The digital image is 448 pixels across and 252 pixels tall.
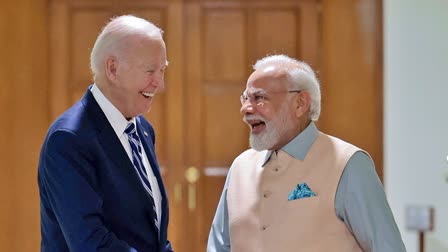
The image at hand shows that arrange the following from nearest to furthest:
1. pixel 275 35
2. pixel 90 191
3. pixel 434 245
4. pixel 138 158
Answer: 1. pixel 90 191
2. pixel 138 158
3. pixel 434 245
4. pixel 275 35

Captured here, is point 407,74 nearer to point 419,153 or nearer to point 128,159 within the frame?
point 419,153

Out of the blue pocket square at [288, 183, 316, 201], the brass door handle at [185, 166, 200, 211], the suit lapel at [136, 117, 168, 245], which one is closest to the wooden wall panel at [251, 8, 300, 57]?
the brass door handle at [185, 166, 200, 211]

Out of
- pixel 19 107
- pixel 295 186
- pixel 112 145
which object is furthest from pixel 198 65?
pixel 112 145

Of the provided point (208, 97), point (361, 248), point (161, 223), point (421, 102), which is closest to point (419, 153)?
point (421, 102)

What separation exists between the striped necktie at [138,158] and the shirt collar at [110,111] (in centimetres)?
5

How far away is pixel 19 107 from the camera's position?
3861 mm

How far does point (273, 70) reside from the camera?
7.15 feet

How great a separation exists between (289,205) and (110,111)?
58cm

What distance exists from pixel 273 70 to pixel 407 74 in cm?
168

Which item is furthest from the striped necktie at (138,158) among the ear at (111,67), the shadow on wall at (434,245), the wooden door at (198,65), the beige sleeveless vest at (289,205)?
the shadow on wall at (434,245)

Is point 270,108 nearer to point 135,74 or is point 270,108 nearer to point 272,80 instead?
point 272,80

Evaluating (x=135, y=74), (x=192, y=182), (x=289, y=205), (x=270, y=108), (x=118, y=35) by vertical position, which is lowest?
(x=192, y=182)

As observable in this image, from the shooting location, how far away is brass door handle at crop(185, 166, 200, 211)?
3.88m

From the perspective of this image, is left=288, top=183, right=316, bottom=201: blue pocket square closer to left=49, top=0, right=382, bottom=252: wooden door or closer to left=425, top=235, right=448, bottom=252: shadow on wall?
left=425, top=235, right=448, bottom=252: shadow on wall
